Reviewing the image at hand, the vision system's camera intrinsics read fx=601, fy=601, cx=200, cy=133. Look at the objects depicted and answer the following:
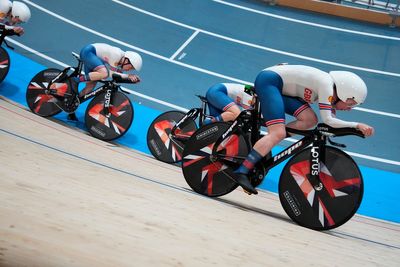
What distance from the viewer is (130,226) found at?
107 inches

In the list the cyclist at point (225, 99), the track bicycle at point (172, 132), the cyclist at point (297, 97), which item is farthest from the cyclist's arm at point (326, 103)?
the track bicycle at point (172, 132)

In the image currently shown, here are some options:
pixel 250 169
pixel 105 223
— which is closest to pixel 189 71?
pixel 250 169

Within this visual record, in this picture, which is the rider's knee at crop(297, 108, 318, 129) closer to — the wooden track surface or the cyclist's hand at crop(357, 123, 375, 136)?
the cyclist's hand at crop(357, 123, 375, 136)

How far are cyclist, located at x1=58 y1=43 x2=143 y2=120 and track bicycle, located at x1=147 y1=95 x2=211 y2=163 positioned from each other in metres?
0.66

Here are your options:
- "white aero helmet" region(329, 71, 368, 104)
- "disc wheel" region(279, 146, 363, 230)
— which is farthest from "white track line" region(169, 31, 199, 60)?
A: "white aero helmet" region(329, 71, 368, 104)

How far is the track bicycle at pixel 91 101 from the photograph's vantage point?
25.6 feet

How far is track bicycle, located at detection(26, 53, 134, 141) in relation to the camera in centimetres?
780

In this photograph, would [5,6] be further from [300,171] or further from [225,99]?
[300,171]

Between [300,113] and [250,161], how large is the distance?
0.54m

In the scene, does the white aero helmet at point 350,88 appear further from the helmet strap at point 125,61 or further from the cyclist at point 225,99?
the helmet strap at point 125,61

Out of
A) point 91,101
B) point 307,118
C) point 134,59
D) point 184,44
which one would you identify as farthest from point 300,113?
point 184,44

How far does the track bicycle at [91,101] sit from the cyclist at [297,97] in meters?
3.40

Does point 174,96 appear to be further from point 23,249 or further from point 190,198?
point 23,249

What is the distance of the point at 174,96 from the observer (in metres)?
9.18
